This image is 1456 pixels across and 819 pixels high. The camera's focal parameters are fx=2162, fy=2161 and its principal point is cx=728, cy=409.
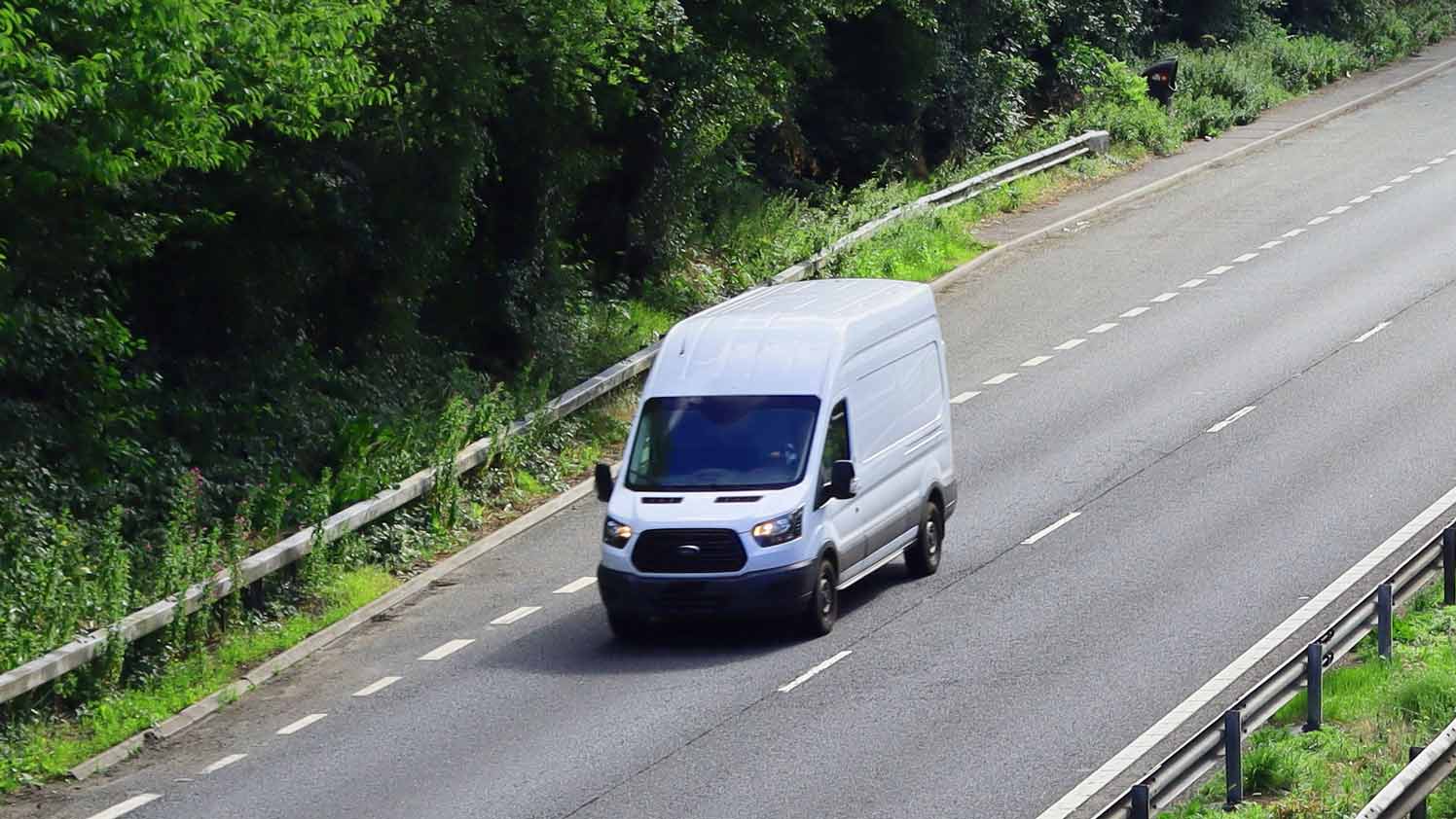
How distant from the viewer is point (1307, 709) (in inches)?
545

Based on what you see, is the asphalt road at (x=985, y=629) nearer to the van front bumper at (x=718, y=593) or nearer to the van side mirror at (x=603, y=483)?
the van front bumper at (x=718, y=593)

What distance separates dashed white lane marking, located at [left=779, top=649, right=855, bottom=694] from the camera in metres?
16.5

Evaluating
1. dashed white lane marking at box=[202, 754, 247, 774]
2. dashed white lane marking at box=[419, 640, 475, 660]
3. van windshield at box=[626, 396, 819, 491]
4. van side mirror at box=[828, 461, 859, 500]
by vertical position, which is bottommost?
dashed white lane marking at box=[419, 640, 475, 660]

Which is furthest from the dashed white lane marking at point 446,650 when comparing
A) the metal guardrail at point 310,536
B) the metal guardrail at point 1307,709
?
the metal guardrail at point 1307,709

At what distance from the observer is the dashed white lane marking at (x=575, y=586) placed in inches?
792

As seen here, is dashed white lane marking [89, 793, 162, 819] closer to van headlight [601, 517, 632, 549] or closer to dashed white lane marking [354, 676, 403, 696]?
dashed white lane marking [354, 676, 403, 696]

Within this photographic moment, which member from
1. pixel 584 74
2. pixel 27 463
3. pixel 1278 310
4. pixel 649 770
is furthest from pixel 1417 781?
pixel 1278 310

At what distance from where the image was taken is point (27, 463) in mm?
19016

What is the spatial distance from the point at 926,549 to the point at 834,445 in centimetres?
179

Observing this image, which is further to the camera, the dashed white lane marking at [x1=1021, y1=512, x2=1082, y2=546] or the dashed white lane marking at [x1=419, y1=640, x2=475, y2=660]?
the dashed white lane marking at [x1=1021, y1=512, x2=1082, y2=546]

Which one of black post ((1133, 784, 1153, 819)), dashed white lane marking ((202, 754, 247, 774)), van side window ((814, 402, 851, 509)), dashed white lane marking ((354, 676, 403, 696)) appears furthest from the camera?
van side window ((814, 402, 851, 509))

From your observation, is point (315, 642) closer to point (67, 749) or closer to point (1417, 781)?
point (67, 749)

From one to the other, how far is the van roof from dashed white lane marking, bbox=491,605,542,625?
7.63ft

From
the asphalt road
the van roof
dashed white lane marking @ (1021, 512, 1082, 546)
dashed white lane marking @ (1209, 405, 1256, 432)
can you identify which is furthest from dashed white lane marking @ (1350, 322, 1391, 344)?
the van roof
